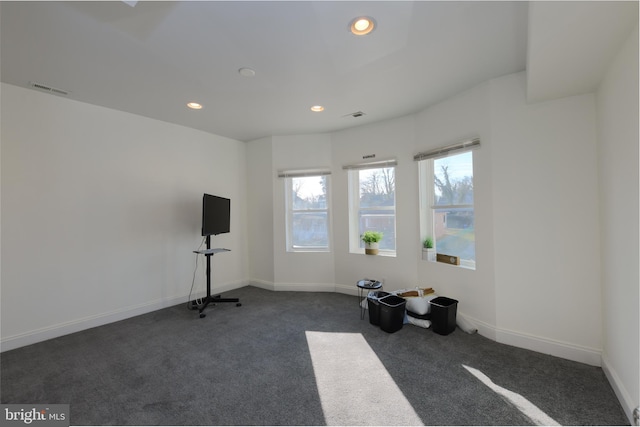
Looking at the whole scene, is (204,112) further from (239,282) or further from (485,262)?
(485,262)

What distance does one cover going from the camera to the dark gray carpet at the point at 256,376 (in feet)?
5.52

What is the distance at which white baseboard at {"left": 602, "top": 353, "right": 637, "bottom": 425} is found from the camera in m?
1.58

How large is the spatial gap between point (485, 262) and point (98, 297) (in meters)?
4.29

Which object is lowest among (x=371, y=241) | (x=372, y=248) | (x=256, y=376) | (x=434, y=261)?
(x=256, y=376)

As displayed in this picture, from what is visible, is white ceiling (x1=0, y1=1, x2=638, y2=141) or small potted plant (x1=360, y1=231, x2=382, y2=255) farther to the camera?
small potted plant (x1=360, y1=231, x2=382, y2=255)

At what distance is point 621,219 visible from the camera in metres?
1.73

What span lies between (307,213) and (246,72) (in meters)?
2.47

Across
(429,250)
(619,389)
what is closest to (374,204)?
(429,250)

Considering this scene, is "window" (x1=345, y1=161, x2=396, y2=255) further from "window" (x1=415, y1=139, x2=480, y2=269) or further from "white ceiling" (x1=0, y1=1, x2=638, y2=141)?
"white ceiling" (x1=0, y1=1, x2=638, y2=141)

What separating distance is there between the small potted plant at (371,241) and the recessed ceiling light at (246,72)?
2482mm

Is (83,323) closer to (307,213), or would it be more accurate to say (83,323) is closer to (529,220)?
(307,213)

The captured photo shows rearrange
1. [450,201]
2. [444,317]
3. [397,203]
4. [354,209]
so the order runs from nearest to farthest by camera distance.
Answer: [444,317]
[450,201]
[397,203]
[354,209]

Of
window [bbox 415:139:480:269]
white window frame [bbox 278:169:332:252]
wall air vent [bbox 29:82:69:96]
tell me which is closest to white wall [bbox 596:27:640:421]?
window [bbox 415:139:480:269]

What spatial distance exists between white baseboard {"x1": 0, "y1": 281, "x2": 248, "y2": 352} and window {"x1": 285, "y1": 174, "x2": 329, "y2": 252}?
5.77ft
